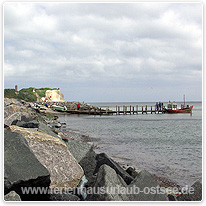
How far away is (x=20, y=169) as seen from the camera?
3.64 meters

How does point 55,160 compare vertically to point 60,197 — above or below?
above

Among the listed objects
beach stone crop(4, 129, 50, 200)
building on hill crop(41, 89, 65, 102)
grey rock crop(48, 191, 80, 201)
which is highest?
building on hill crop(41, 89, 65, 102)

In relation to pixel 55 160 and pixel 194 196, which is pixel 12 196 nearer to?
pixel 55 160

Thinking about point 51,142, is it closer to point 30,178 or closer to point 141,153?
point 30,178

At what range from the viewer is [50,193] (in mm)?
3859

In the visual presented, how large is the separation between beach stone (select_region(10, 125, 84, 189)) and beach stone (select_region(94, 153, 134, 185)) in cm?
107

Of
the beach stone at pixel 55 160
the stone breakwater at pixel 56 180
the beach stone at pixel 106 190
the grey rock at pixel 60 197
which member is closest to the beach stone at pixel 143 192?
the stone breakwater at pixel 56 180

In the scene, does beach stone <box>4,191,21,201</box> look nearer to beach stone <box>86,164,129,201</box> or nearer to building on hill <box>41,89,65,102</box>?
beach stone <box>86,164,129,201</box>

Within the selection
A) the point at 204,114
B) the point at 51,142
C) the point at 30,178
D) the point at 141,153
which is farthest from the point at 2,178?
the point at 141,153

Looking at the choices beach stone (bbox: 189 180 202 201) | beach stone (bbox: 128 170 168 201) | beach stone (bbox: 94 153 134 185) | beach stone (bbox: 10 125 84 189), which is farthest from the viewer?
beach stone (bbox: 94 153 134 185)

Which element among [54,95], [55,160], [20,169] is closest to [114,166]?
[55,160]

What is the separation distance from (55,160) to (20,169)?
1.09 metres

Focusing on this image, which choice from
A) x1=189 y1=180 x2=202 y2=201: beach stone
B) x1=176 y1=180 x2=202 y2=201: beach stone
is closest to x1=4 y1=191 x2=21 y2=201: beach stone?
x1=176 y1=180 x2=202 y2=201: beach stone

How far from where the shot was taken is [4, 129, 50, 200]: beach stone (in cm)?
352
